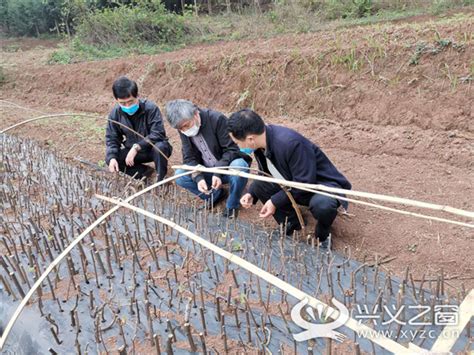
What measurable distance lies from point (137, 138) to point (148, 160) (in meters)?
0.27

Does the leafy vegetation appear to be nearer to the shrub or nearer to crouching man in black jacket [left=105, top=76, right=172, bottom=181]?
the shrub

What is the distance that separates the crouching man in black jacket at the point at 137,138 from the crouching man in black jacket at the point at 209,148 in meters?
0.43

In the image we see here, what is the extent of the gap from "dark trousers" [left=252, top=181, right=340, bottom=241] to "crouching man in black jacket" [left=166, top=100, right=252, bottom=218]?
311mm

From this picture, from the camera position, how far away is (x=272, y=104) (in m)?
6.42

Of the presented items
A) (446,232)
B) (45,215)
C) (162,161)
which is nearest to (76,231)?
(45,215)

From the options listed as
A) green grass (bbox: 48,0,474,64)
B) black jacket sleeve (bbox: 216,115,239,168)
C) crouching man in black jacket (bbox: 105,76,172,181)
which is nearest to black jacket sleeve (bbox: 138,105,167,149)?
crouching man in black jacket (bbox: 105,76,172,181)

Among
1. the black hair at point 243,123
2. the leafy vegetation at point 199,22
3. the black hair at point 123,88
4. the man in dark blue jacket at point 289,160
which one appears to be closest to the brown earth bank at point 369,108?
the man in dark blue jacket at point 289,160

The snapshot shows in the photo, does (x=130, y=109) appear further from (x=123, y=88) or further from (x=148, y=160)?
(x=148, y=160)

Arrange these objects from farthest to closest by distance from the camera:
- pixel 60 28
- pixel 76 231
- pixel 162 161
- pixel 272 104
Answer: pixel 60 28
pixel 272 104
pixel 162 161
pixel 76 231

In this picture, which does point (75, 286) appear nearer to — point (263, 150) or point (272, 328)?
point (272, 328)

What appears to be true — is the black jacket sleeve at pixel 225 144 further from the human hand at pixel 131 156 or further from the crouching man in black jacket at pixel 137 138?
the human hand at pixel 131 156

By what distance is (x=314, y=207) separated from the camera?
2.87 m

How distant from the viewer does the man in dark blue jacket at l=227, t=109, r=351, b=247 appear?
2658 mm

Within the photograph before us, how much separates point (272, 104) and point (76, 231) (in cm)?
404
